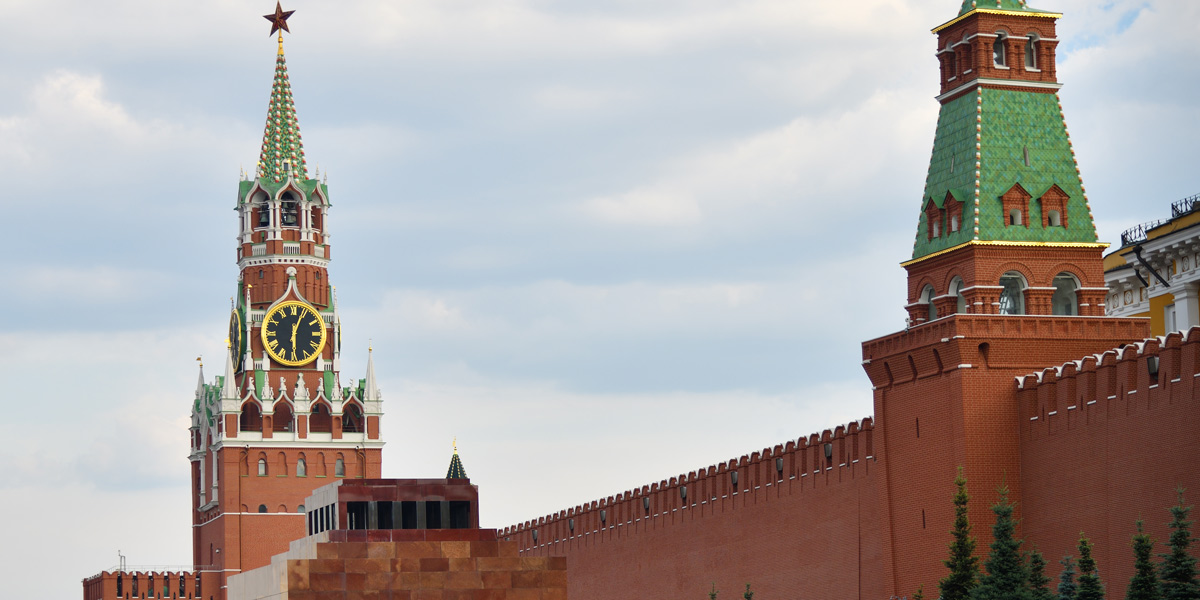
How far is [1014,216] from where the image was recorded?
5681cm

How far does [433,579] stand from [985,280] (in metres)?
20.2

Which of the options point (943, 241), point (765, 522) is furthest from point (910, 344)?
point (765, 522)

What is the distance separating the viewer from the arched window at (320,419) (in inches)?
5162

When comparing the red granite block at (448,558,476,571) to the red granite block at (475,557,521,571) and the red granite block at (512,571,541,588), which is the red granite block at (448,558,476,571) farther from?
the red granite block at (512,571,541,588)

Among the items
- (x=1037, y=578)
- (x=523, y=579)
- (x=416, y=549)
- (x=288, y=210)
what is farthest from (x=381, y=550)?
(x=288, y=210)

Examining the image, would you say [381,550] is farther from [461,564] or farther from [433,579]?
[461,564]

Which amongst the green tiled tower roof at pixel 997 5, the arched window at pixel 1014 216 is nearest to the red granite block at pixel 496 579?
the arched window at pixel 1014 216

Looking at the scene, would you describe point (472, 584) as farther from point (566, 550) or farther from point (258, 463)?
point (258, 463)

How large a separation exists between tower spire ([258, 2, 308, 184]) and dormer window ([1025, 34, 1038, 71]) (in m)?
79.6

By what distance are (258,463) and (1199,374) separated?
86.4 meters

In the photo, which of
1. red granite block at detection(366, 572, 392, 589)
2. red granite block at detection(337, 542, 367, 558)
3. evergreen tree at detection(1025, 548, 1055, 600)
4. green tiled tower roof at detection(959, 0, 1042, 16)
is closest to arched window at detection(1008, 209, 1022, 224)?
green tiled tower roof at detection(959, 0, 1042, 16)

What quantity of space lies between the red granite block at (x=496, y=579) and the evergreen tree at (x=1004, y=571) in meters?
22.7

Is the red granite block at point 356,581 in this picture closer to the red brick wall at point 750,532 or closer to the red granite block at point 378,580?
the red granite block at point 378,580

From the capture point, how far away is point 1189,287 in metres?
65.3
